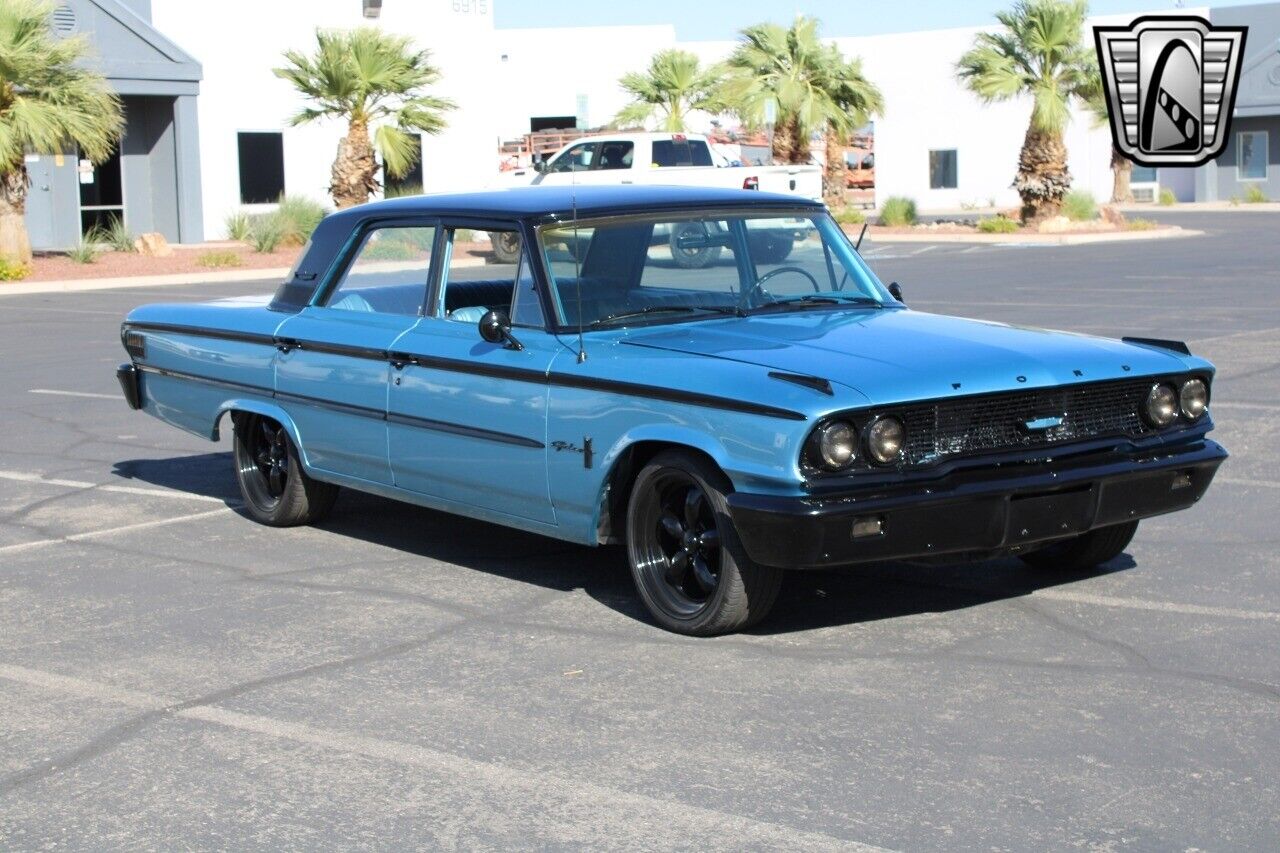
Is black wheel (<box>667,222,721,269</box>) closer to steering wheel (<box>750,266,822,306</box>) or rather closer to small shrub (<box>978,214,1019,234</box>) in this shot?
steering wheel (<box>750,266,822,306</box>)

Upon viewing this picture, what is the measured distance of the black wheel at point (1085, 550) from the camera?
7027 millimetres

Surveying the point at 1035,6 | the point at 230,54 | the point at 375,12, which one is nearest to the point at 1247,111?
the point at 1035,6

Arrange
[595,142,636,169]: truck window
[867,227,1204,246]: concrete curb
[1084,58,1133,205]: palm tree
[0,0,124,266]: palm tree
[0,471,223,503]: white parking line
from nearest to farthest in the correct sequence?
[0,471,223,503]: white parking line
[0,0,124,266]: palm tree
[595,142,636,169]: truck window
[867,227,1204,246]: concrete curb
[1084,58,1133,205]: palm tree

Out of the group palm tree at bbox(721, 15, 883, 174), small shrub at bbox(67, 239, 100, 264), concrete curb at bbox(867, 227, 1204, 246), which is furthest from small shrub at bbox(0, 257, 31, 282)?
palm tree at bbox(721, 15, 883, 174)

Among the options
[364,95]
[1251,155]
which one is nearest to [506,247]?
[364,95]

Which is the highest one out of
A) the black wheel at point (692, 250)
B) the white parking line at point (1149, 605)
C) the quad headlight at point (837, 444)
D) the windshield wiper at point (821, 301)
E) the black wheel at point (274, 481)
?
the black wheel at point (692, 250)

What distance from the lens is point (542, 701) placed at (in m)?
5.51

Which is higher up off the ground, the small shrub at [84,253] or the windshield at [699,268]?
the small shrub at [84,253]

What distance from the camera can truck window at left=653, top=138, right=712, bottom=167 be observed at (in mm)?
31406

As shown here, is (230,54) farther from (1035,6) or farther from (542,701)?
(542,701)

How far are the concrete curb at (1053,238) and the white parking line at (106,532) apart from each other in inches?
1056

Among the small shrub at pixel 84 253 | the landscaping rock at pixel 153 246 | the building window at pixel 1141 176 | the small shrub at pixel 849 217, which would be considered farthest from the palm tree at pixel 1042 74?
the building window at pixel 1141 176

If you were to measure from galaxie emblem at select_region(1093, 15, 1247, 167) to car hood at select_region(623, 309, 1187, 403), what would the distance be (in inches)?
716

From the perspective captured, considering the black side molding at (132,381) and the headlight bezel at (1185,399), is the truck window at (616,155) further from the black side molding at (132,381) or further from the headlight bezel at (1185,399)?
the headlight bezel at (1185,399)
